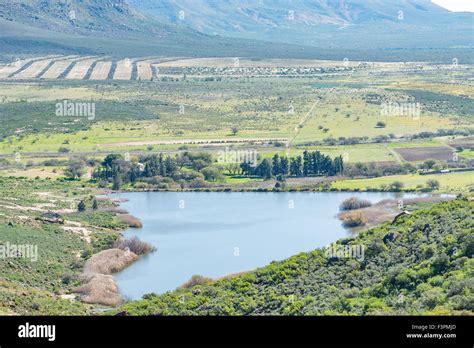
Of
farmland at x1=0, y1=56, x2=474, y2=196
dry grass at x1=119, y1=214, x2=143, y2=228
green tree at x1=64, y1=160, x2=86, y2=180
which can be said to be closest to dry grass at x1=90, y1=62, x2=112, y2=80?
farmland at x1=0, y1=56, x2=474, y2=196

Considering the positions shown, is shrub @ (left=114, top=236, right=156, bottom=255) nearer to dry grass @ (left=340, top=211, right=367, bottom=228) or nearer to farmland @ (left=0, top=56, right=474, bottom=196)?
dry grass @ (left=340, top=211, right=367, bottom=228)

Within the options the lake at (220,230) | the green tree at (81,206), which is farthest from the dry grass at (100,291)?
the green tree at (81,206)

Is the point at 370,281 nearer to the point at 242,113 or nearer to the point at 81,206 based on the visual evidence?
the point at 81,206

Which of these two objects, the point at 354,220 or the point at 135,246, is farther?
the point at 354,220

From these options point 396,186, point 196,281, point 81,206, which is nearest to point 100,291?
point 196,281
